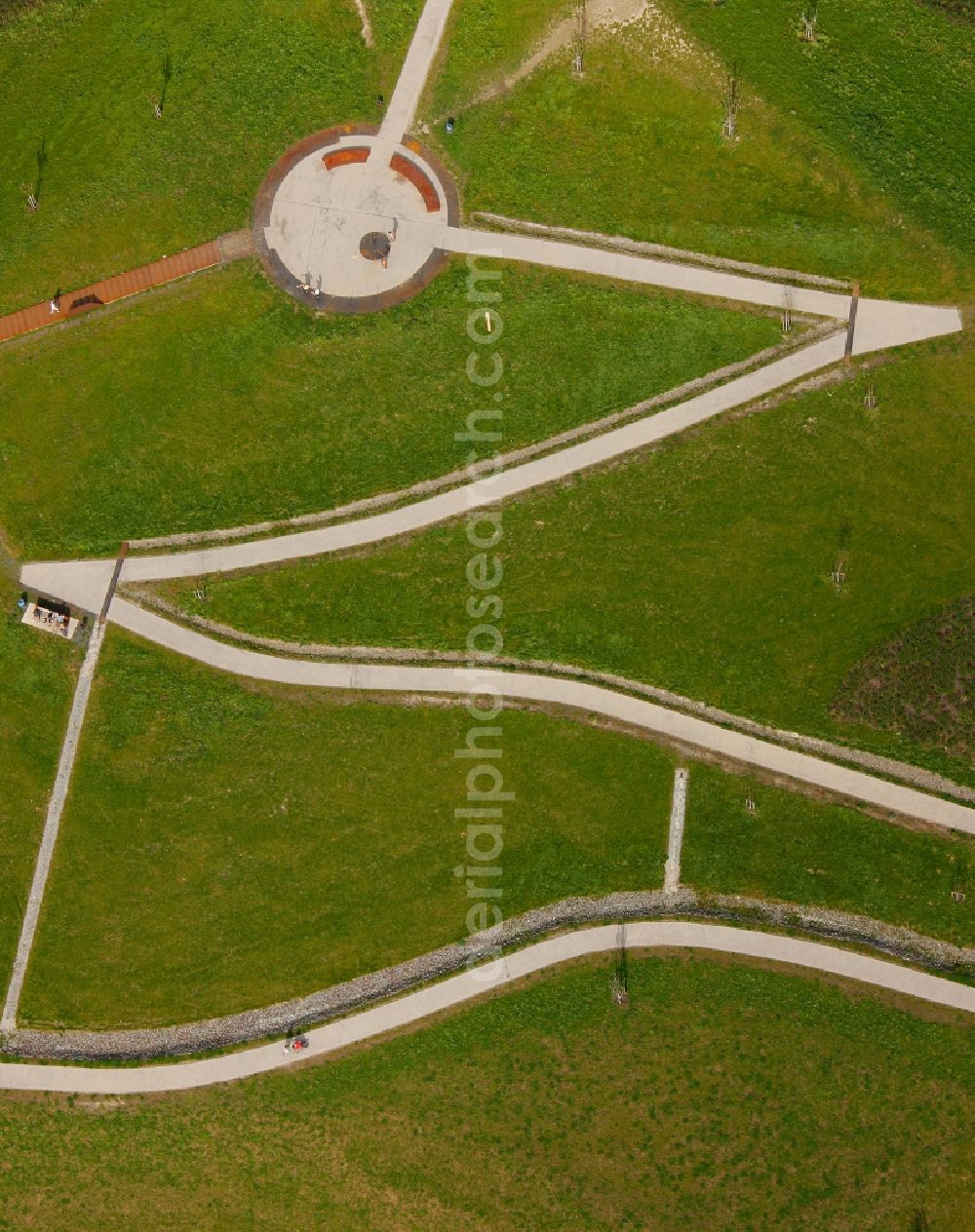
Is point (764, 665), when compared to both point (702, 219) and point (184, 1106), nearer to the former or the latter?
point (702, 219)

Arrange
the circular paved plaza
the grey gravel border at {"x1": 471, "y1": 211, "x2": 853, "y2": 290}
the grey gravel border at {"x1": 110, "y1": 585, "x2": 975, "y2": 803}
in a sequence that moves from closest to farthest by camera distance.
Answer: the grey gravel border at {"x1": 110, "y1": 585, "x2": 975, "y2": 803}
the grey gravel border at {"x1": 471, "y1": 211, "x2": 853, "y2": 290}
the circular paved plaza

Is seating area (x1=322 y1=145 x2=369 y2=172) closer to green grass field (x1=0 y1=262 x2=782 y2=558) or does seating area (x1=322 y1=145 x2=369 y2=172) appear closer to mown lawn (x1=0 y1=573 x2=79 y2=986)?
green grass field (x1=0 y1=262 x2=782 y2=558)

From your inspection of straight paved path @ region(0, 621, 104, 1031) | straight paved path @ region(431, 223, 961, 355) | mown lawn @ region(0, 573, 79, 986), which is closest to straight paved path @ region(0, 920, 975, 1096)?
straight paved path @ region(0, 621, 104, 1031)

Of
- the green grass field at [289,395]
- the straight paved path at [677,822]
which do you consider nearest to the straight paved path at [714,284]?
the green grass field at [289,395]

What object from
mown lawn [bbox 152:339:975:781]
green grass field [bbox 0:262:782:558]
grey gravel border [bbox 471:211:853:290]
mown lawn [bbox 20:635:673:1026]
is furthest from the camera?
grey gravel border [bbox 471:211:853:290]

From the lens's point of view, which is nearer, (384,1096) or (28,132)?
(384,1096)

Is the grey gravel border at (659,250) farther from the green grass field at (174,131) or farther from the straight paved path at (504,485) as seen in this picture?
the green grass field at (174,131)

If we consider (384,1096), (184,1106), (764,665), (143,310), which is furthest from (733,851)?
(143,310)
